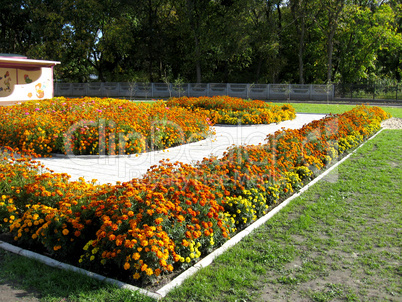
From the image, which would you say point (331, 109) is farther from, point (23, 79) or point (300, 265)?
point (300, 265)

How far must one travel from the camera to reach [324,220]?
5.21m

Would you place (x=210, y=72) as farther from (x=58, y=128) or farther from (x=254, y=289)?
(x=254, y=289)

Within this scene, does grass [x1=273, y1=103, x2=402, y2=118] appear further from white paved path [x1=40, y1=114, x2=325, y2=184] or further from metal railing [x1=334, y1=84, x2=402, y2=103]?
white paved path [x1=40, y1=114, x2=325, y2=184]

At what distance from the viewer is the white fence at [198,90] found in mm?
34938

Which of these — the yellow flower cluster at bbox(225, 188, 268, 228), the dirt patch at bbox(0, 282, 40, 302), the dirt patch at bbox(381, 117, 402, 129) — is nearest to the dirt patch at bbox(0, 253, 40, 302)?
the dirt patch at bbox(0, 282, 40, 302)

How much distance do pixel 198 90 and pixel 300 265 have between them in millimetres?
34488

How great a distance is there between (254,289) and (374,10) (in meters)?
44.1

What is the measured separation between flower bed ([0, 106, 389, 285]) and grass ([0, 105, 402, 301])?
26 cm

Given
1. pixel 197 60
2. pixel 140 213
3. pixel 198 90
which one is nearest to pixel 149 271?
pixel 140 213

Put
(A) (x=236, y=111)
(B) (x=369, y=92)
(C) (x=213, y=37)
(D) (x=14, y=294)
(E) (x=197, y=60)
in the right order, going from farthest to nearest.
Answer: (E) (x=197, y=60) < (C) (x=213, y=37) < (B) (x=369, y=92) < (A) (x=236, y=111) < (D) (x=14, y=294)

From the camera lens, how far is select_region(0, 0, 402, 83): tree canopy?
1451 inches

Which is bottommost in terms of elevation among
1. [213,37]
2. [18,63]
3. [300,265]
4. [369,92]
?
[300,265]

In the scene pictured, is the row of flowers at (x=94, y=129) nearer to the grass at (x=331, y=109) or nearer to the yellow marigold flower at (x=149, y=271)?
the yellow marigold flower at (x=149, y=271)

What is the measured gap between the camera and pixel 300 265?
3959mm
